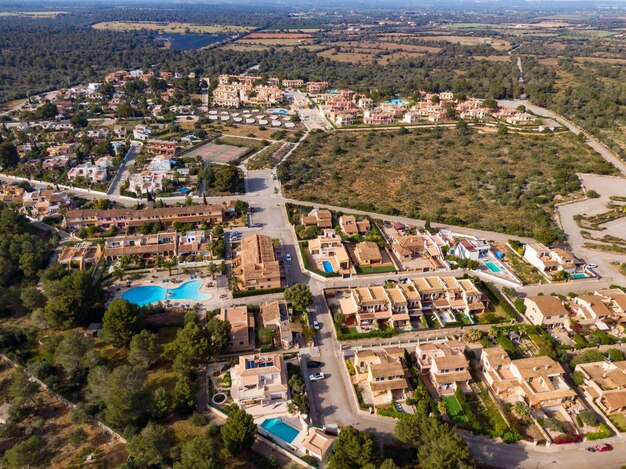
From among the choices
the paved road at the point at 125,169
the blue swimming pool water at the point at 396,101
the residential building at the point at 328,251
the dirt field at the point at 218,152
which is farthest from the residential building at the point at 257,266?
the blue swimming pool water at the point at 396,101

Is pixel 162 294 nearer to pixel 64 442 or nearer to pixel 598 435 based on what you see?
pixel 64 442

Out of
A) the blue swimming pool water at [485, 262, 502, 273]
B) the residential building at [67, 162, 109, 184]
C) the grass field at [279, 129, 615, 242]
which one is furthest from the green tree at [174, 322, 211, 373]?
the residential building at [67, 162, 109, 184]

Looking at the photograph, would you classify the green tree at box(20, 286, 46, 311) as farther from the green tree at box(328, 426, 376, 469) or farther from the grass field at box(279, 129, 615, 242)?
the grass field at box(279, 129, 615, 242)

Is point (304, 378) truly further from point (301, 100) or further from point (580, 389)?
point (301, 100)

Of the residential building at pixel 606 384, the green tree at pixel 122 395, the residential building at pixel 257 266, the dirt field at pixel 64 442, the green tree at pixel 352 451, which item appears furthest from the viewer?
the residential building at pixel 257 266

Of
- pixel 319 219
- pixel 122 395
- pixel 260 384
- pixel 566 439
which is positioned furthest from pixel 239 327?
pixel 566 439

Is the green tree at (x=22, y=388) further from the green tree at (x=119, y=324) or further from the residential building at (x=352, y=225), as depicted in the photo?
the residential building at (x=352, y=225)
